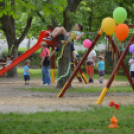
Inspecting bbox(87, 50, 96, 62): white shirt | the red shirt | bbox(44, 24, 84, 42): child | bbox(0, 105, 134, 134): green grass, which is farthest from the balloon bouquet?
bbox(87, 50, 96, 62): white shirt

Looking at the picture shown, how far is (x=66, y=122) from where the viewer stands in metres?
5.17

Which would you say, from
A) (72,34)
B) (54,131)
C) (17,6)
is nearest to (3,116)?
(54,131)

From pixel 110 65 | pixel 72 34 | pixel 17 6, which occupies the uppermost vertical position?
pixel 17 6

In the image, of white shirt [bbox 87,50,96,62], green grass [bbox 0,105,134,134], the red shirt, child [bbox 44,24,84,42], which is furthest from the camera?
white shirt [bbox 87,50,96,62]

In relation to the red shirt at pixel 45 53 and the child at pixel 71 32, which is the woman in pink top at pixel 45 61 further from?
the child at pixel 71 32

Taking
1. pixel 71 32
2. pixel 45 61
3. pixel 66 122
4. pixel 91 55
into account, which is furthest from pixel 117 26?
pixel 91 55

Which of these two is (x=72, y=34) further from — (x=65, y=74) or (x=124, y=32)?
(x=124, y=32)

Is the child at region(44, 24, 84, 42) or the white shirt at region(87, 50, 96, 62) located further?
the white shirt at region(87, 50, 96, 62)

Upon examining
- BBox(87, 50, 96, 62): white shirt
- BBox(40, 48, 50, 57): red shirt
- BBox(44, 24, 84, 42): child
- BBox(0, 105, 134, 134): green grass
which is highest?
BBox(44, 24, 84, 42): child

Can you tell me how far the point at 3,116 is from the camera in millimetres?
5633

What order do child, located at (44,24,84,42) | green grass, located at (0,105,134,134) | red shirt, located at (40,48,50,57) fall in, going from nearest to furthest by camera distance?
green grass, located at (0,105,134,134) < child, located at (44,24,84,42) < red shirt, located at (40,48,50,57)

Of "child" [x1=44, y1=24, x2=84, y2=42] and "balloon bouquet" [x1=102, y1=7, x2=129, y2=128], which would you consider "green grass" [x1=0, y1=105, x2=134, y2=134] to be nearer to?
"balloon bouquet" [x1=102, y1=7, x2=129, y2=128]

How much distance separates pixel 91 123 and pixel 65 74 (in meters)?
5.27

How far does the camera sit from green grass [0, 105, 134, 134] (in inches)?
183
